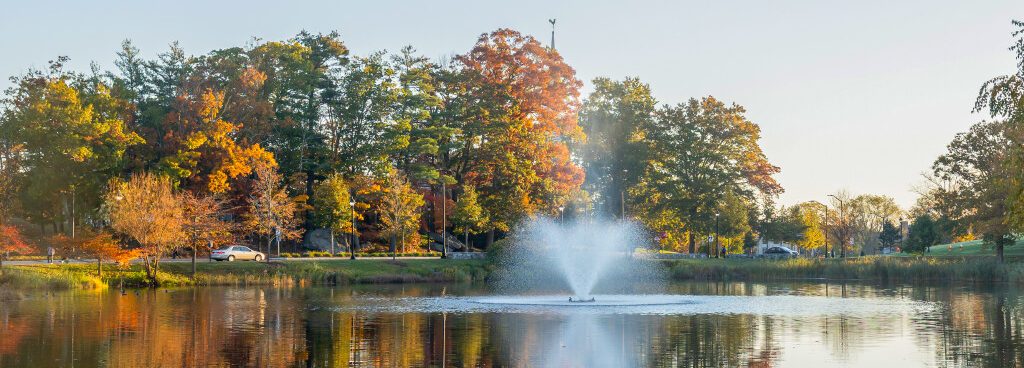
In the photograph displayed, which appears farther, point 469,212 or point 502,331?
point 469,212

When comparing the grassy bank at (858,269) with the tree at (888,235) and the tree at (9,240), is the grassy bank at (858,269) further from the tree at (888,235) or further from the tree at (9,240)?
the tree at (888,235)

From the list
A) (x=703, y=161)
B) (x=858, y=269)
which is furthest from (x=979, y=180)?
(x=703, y=161)

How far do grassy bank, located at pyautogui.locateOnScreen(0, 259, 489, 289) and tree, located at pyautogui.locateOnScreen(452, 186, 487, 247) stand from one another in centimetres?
654

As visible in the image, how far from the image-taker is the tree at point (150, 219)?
58531 mm

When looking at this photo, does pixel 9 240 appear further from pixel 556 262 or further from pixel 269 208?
pixel 556 262

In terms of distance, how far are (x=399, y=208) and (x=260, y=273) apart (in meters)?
19.3

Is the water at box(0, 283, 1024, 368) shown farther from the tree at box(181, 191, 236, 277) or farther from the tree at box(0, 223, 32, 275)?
the tree at box(181, 191, 236, 277)

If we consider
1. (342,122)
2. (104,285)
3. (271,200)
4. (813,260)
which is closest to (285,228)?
(271,200)

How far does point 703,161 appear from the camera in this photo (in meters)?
98.6

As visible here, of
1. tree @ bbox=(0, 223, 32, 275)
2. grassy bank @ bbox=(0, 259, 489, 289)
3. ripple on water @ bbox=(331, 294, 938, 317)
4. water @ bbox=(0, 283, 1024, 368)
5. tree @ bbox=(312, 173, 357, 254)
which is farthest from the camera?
tree @ bbox=(312, 173, 357, 254)

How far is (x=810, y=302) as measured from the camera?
47.2m

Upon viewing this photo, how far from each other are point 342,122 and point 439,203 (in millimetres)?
Answer: 11012

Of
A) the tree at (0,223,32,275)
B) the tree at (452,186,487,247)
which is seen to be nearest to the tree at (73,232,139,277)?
the tree at (0,223,32,275)

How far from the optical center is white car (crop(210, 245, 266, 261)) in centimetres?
7412
